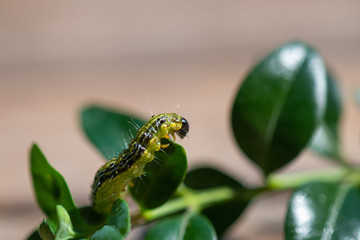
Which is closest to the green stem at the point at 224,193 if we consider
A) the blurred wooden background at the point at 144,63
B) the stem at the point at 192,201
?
the stem at the point at 192,201

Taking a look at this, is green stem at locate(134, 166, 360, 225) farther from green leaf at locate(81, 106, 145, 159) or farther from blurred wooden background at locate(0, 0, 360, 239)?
blurred wooden background at locate(0, 0, 360, 239)

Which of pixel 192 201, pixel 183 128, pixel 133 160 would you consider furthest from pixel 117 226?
pixel 192 201

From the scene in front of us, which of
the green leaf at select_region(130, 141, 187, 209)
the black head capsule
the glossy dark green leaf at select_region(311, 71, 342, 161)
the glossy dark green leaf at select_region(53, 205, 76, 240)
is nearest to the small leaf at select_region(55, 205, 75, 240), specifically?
the glossy dark green leaf at select_region(53, 205, 76, 240)

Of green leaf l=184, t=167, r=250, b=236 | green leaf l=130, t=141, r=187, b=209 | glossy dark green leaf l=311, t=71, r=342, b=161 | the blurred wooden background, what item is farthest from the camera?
the blurred wooden background

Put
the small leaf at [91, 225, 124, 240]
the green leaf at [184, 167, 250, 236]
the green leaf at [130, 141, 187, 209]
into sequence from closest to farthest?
the small leaf at [91, 225, 124, 240] < the green leaf at [130, 141, 187, 209] < the green leaf at [184, 167, 250, 236]

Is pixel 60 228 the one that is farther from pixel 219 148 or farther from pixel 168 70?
pixel 168 70

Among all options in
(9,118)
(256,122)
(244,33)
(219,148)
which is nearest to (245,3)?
(244,33)
